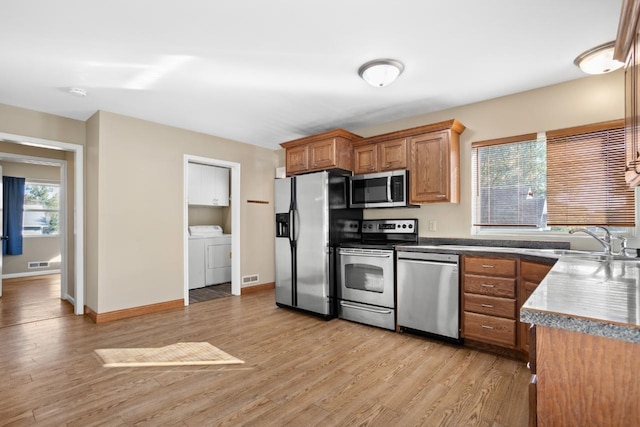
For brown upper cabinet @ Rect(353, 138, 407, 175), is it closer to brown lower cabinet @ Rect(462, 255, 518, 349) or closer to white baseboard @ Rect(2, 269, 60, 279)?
brown lower cabinet @ Rect(462, 255, 518, 349)

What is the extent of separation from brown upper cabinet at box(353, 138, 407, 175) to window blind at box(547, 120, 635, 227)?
140 centimetres

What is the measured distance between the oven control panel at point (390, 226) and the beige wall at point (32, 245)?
6916mm

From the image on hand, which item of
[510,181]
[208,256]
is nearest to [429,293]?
[510,181]

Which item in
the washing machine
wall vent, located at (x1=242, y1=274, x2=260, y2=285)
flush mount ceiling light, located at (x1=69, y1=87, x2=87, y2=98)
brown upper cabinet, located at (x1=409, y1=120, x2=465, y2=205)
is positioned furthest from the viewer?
the washing machine

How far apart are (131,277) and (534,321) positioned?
4241 mm

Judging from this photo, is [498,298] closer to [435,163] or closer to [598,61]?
[435,163]

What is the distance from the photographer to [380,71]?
270 cm

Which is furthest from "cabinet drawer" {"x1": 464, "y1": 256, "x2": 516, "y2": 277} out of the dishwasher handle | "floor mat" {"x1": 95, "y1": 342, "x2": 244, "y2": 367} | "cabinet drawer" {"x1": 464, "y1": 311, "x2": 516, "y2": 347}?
"floor mat" {"x1": 95, "y1": 342, "x2": 244, "y2": 367}

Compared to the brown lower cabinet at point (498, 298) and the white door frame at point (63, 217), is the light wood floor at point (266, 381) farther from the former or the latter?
the white door frame at point (63, 217)

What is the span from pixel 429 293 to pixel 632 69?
224 centimetres

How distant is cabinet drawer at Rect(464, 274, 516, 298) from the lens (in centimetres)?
276

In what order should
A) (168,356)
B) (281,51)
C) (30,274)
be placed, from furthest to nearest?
(30,274)
(168,356)
(281,51)

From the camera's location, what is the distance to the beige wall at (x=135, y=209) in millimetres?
3773

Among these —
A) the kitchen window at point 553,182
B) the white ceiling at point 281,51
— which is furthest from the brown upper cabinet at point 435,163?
the white ceiling at point 281,51
